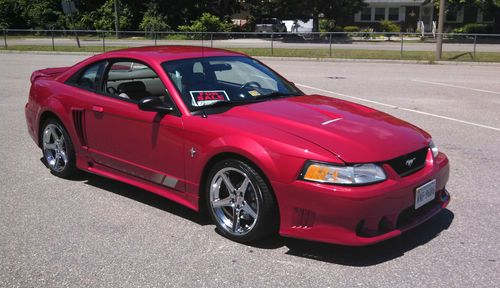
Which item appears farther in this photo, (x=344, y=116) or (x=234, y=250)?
(x=344, y=116)

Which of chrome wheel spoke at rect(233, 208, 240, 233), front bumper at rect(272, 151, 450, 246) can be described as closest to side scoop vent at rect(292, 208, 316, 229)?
front bumper at rect(272, 151, 450, 246)

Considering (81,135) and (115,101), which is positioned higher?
(115,101)

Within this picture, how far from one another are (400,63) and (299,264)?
19.7 meters

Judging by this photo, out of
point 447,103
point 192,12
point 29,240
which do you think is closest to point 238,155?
point 29,240

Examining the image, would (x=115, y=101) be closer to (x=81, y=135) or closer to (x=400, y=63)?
(x=81, y=135)

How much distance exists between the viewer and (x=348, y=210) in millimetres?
3621

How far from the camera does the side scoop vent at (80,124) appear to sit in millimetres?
5426

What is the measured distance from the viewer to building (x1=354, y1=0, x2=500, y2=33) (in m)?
51.8

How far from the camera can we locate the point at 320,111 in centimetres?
462

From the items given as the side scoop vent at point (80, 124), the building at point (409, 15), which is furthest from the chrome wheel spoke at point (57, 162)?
the building at point (409, 15)

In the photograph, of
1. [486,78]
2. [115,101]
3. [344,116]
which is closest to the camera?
[344,116]

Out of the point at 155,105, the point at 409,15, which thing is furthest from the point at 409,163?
the point at 409,15

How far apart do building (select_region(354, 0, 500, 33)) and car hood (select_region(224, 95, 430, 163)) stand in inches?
1939

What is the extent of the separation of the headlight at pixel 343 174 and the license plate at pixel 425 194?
387mm
